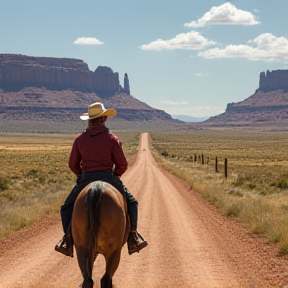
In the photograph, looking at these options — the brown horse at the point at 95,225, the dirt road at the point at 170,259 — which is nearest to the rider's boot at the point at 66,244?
the brown horse at the point at 95,225

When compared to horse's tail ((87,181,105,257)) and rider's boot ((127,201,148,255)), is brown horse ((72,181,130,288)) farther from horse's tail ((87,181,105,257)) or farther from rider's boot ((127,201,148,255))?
rider's boot ((127,201,148,255))

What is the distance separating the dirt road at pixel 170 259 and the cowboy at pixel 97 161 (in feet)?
3.77

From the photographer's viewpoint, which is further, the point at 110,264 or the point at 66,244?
the point at 66,244

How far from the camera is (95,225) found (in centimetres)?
560

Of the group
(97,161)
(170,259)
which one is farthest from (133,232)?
(170,259)

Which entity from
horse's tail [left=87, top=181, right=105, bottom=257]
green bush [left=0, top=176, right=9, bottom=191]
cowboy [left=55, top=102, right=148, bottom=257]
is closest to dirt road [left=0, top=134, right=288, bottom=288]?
cowboy [left=55, top=102, right=148, bottom=257]

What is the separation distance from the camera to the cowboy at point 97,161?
6471 millimetres

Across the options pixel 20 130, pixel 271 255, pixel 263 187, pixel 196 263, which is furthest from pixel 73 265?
pixel 20 130

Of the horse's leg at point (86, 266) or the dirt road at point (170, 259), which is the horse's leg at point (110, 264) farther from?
the dirt road at point (170, 259)

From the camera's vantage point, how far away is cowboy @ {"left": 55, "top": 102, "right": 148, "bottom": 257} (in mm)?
6471

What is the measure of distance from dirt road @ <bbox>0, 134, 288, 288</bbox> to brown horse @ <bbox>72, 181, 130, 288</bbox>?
1.29m

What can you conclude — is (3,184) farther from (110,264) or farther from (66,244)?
(110,264)

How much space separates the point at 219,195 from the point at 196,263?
10.2 meters

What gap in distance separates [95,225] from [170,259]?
12.2 ft
